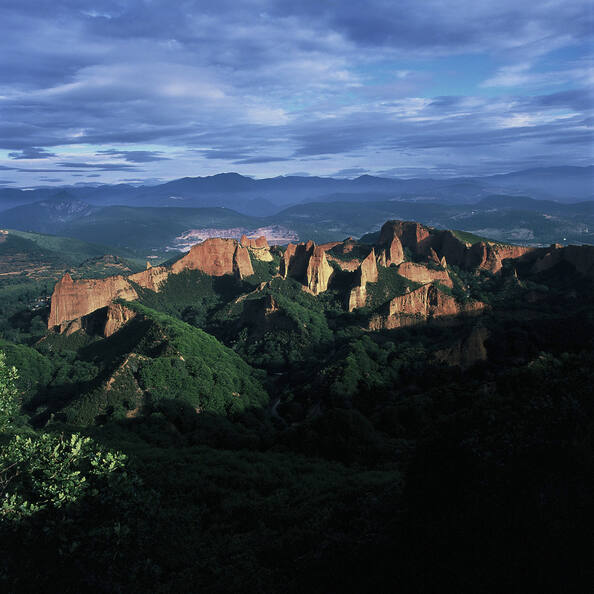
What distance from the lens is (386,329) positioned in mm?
64750

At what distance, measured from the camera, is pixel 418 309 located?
217 feet

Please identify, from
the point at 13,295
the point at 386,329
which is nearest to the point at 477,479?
the point at 386,329

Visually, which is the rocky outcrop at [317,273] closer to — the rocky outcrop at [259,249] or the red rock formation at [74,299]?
the rocky outcrop at [259,249]

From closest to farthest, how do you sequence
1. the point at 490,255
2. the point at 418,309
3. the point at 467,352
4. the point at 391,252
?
1. the point at 467,352
2. the point at 418,309
3. the point at 490,255
4. the point at 391,252

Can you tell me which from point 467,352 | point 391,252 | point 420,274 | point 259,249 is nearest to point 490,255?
point 420,274

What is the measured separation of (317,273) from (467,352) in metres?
46.3

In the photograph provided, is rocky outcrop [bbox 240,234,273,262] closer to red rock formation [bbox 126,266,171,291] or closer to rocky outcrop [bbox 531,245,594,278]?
red rock formation [bbox 126,266,171,291]

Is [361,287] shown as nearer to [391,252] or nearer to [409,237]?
[391,252]

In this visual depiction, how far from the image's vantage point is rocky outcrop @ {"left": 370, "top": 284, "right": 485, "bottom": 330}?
214 feet

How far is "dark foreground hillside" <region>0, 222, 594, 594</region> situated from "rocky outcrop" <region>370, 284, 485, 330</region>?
0.28 meters

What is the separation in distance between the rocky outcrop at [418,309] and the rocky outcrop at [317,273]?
23610 mm

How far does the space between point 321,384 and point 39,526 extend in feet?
118

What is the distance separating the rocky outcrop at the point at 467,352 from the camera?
45.6m

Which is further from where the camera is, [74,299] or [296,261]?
[296,261]
